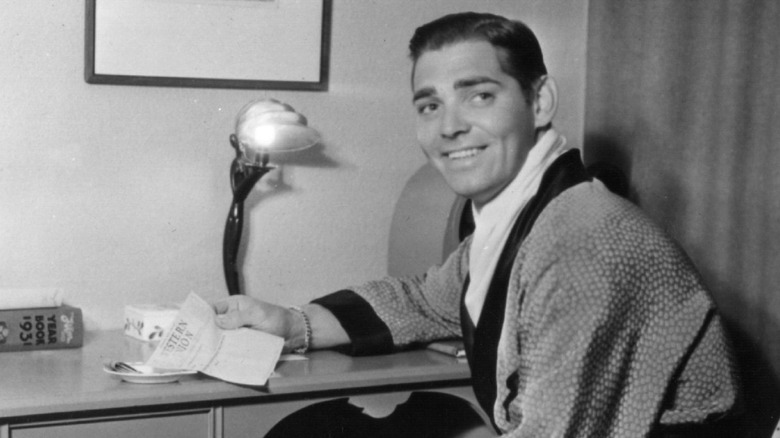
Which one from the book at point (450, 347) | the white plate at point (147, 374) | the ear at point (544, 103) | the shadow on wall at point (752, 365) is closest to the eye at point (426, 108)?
the ear at point (544, 103)

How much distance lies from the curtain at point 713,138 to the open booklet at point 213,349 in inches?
39.2

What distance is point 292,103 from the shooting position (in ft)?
7.67

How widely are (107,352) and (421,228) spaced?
77 cm

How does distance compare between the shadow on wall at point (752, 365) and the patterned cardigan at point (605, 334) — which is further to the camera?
the shadow on wall at point (752, 365)

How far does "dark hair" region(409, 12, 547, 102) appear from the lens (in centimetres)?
166

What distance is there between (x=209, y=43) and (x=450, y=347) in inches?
34.6

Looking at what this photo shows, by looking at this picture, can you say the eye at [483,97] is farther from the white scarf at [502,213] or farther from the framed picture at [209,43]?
the framed picture at [209,43]

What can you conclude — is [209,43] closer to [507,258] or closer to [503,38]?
[503,38]

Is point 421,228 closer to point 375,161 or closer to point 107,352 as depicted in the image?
point 375,161

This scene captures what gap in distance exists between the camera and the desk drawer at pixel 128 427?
1529mm

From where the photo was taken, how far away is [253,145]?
2086mm

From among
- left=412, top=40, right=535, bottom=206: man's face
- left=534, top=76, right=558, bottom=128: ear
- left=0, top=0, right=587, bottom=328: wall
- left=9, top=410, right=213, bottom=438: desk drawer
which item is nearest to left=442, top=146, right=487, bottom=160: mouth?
left=412, top=40, right=535, bottom=206: man's face

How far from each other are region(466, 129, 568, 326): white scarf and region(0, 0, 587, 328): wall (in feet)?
2.53

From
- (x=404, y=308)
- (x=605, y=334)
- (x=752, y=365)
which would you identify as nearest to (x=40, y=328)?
(x=404, y=308)
